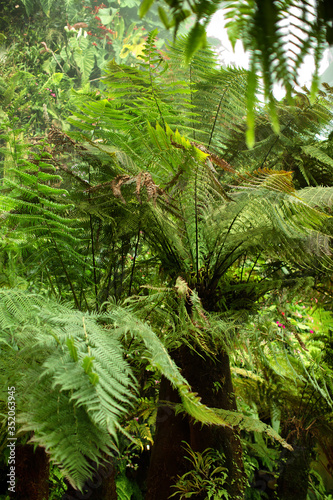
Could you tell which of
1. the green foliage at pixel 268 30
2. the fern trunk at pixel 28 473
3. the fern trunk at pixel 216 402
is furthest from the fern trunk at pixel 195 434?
the green foliage at pixel 268 30

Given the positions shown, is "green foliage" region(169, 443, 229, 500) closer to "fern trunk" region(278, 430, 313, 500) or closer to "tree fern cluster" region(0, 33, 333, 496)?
"tree fern cluster" region(0, 33, 333, 496)

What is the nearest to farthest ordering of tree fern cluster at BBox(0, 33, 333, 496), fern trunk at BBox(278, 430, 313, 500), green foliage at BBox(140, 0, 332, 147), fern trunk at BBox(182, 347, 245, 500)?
green foliage at BBox(140, 0, 332, 147) < tree fern cluster at BBox(0, 33, 333, 496) < fern trunk at BBox(182, 347, 245, 500) < fern trunk at BBox(278, 430, 313, 500)

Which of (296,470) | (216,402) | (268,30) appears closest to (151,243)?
(216,402)

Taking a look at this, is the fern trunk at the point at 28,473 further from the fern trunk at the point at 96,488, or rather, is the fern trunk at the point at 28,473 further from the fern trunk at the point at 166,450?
the fern trunk at the point at 166,450

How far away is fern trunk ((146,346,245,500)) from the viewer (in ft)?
2.82

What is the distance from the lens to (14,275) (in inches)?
37.1

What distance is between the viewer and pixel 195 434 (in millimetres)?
875

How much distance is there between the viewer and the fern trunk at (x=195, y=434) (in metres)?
0.86

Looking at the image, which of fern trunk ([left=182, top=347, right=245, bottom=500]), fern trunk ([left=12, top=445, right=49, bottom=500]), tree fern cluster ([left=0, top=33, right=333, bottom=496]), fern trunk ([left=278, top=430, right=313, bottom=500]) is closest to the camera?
tree fern cluster ([left=0, top=33, right=333, bottom=496])

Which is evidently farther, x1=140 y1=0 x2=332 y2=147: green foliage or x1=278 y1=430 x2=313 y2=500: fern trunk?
x1=278 y1=430 x2=313 y2=500: fern trunk

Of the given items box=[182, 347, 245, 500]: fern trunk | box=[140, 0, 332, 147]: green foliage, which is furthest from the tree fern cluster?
box=[140, 0, 332, 147]: green foliage

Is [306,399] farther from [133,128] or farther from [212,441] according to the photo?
[133,128]

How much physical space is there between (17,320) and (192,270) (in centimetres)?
51

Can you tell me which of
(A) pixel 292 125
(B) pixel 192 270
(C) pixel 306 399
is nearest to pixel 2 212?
(B) pixel 192 270
